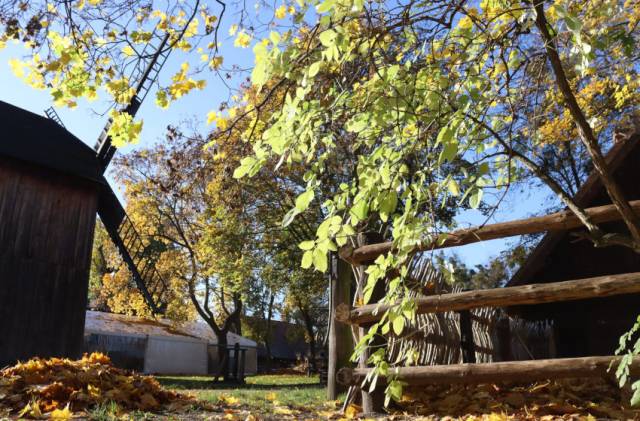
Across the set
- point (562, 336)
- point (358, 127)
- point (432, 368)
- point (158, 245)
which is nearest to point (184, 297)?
point (158, 245)

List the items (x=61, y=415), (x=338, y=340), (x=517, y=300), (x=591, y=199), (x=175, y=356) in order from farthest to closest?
(x=175, y=356) → (x=338, y=340) → (x=591, y=199) → (x=517, y=300) → (x=61, y=415)

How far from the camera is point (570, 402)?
17.5 feet

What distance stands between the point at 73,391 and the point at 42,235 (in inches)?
488

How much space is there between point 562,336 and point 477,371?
4.99 metres

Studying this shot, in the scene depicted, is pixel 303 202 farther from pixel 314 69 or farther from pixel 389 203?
pixel 314 69

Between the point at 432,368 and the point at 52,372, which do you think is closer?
the point at 432,368

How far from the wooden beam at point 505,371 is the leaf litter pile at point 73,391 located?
2235 mm

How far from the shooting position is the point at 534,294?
5309 mm

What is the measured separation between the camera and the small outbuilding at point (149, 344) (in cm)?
3016

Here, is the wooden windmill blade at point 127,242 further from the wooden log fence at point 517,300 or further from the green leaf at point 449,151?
the green leaf at point 449,151

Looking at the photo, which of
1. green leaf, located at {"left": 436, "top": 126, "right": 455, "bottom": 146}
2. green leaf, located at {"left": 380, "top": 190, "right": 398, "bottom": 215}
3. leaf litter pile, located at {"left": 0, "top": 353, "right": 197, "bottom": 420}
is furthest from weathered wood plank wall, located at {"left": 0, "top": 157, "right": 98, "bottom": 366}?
green leaf, located at {"left": 436, "top": 126, "right": 455, "bottom": 146}

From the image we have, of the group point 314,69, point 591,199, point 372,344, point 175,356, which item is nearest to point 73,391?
point 372,344

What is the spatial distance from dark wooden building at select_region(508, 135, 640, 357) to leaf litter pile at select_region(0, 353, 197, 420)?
223 inches

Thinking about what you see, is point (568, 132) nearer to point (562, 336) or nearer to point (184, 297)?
point (562, 336)
